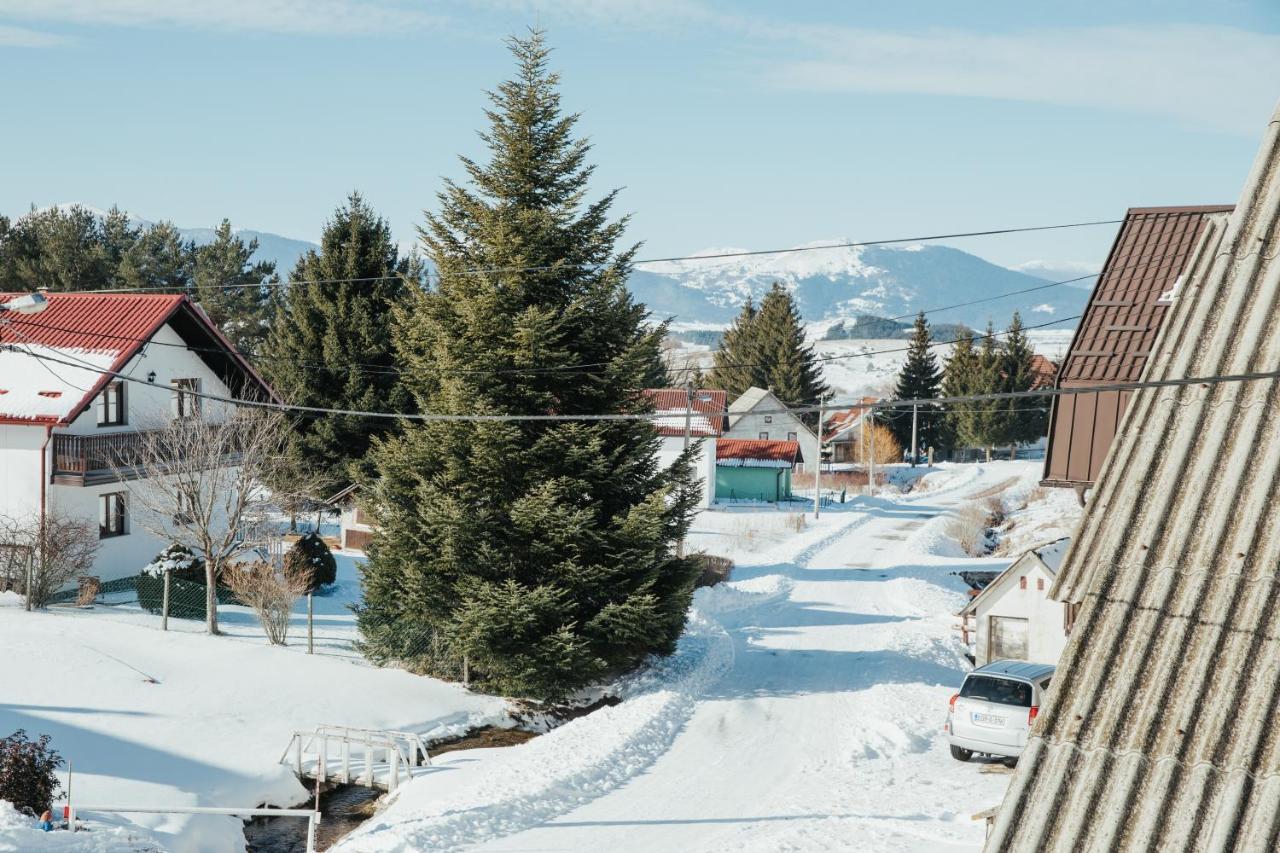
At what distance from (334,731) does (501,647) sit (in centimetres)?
376

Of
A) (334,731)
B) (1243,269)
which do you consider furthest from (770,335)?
(1243,269)

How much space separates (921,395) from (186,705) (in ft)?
246

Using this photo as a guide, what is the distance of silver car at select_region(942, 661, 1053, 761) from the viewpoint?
→ 18953 mm

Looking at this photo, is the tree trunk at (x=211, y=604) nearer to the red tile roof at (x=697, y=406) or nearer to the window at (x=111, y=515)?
the window at (x=111, y=515)

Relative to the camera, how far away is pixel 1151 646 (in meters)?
4.62

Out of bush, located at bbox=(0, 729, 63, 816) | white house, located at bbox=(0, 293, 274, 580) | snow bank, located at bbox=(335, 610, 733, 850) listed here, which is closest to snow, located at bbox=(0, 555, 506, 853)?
bush, located at bbox=(0, 729, 63, 816)

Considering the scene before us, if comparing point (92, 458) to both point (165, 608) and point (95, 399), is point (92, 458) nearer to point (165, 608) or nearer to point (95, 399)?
point (95, 399)

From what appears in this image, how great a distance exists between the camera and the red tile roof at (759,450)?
225 feet

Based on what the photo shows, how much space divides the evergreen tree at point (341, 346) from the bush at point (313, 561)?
22.4 ft

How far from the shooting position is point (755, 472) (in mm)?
68625

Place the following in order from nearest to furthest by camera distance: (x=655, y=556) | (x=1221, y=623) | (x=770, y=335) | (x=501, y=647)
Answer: (x=1221, y=623), (x=501, y=647), (x=655, y=556), (x=770, y=335)

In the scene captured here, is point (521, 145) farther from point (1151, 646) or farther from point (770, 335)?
point (770, 335)

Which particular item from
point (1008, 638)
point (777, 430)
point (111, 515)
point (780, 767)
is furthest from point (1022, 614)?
point (777, 430)

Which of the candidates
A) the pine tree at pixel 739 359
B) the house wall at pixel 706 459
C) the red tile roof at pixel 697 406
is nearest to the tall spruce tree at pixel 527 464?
the red tile roof at pixel 697 406
